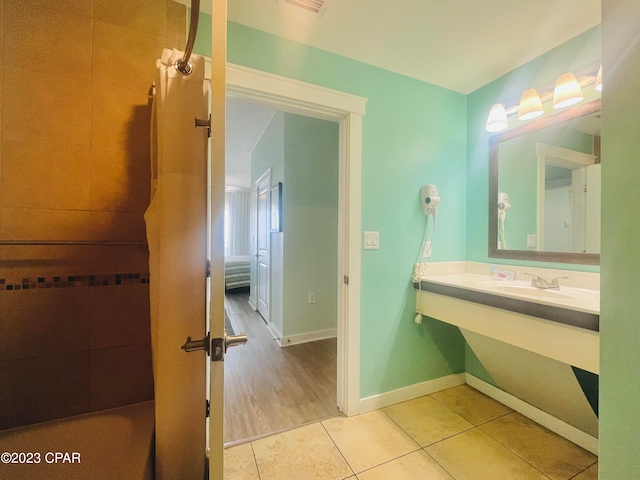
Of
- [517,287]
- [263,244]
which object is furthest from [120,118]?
[263,244]

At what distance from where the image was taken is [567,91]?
4.78ft

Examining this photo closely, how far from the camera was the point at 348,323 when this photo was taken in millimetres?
1698

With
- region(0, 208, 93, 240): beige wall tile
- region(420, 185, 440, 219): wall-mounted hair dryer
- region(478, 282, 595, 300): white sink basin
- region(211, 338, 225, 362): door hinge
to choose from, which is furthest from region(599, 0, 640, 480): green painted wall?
region(0, 208, 93, 240): beige wall tile

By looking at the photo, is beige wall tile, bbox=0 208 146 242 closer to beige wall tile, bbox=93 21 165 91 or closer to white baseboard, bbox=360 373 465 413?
beige wall tile, bbox=93 21 165 91

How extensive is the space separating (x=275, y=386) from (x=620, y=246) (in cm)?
216

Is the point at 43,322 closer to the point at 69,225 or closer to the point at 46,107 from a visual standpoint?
the point at 69,225

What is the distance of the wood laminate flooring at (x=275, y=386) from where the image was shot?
1647mm

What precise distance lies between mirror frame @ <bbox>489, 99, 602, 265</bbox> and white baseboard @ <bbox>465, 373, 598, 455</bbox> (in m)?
0.98

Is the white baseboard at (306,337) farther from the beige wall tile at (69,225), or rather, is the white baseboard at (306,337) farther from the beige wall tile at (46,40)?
the beige wall tile at (46,40)

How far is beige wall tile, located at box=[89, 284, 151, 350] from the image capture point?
118 centimetres

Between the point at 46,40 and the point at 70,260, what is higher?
the point at 46,40

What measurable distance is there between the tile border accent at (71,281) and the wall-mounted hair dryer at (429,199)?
1856mm

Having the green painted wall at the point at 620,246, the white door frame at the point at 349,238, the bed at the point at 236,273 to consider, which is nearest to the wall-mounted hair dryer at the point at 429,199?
the white door frame at the point at 349,238

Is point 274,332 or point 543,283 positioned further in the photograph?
point 274,332
